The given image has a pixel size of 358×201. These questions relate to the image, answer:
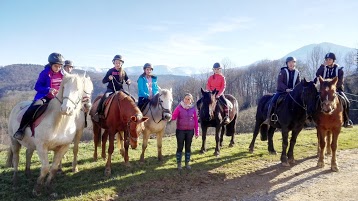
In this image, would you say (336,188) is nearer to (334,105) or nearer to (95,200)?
(334,105)

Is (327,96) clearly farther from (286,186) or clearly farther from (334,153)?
(286,186)

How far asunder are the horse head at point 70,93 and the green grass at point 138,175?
6.23ft

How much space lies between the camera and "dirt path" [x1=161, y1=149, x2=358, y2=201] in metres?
6.12

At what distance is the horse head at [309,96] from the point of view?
756cm

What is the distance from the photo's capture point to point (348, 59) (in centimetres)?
7931

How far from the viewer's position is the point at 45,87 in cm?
651

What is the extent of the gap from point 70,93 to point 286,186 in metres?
5.32

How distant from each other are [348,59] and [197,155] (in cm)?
8515

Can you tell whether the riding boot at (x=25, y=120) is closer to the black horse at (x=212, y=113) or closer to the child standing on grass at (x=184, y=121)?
the child standing on grass at (x=184, y=121)

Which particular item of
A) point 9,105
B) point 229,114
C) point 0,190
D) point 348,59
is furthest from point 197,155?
point 348,59

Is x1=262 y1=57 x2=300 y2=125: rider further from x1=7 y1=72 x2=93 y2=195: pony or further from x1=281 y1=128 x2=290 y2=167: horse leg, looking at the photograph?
x1=7 y1=72 x2=93 y2=195: pony

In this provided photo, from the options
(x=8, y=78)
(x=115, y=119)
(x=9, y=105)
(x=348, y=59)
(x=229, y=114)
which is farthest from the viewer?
(x=8, y=78)

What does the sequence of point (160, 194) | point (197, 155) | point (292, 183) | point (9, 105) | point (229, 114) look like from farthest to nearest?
1. point (9, 105)
2. point (229, 114)
3. point (197, 155)
4. point (292, 183)
5. point (160, 194)

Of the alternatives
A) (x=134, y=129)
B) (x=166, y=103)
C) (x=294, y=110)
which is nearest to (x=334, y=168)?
(x=294, y=110)
